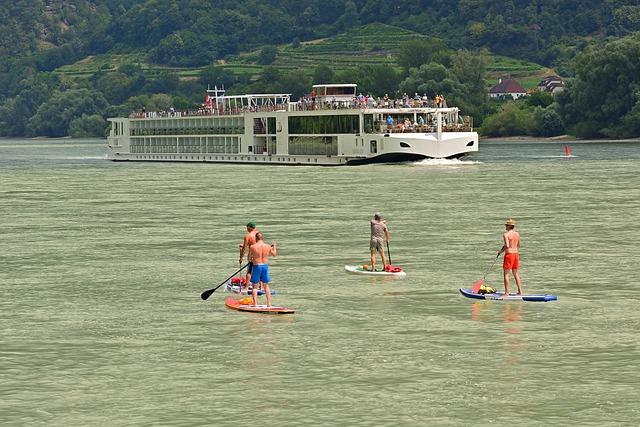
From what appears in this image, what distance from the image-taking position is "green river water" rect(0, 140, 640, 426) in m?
29.9

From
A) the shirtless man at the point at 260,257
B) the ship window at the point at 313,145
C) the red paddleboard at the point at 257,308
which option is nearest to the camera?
the shirtless man at the point at 260,257

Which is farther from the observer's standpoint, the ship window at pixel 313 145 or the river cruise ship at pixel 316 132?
the ship window at pixel 313 145

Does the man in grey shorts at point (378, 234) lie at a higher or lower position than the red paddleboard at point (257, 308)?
higher

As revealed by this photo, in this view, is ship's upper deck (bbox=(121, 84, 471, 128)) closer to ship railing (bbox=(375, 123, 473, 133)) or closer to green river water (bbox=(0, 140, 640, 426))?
ship railing (bbox=(375, 123, 473, 133))

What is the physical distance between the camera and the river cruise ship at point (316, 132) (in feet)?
434

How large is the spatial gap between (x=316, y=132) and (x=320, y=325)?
339 feet

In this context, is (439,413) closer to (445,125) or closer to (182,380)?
(182,380)

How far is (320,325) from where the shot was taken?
126 feet

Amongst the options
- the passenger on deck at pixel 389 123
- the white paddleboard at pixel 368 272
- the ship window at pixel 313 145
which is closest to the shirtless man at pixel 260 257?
the white paddleboard at pixel 368 272

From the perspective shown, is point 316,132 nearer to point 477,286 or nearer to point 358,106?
point 358,106

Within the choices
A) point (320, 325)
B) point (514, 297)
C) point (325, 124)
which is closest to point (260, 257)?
point (320, 325)

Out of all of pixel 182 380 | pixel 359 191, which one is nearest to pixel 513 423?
pixel 182 380

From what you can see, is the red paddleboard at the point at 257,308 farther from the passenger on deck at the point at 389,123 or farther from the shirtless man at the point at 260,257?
the passenger on deck at the point at 389,123

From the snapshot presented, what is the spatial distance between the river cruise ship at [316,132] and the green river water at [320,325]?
53811mm
